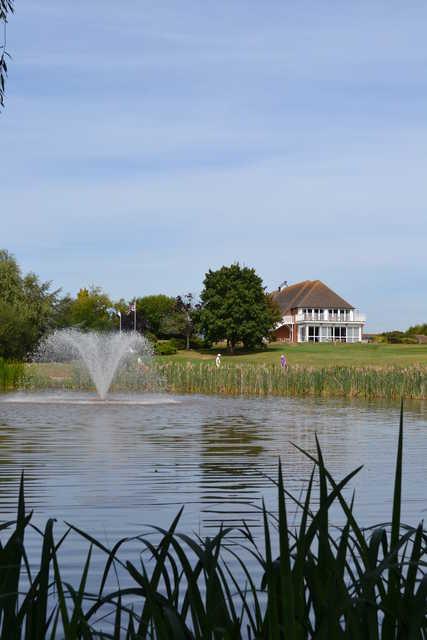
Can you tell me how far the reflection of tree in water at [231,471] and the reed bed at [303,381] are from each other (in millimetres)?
12249

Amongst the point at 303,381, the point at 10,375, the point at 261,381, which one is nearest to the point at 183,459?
the point at 303,381

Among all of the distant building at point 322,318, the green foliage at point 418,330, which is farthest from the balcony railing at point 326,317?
the green foliage at point 418,330

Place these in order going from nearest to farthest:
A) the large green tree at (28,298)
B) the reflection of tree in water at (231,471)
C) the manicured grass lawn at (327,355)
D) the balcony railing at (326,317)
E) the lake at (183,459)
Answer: the reflection of tree in water at (231,471), the lake at (183,459), the large green tree at (28,298), the manicured grass lawn at (327,355), the balcony railing at (326,317)

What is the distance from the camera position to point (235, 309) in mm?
95312

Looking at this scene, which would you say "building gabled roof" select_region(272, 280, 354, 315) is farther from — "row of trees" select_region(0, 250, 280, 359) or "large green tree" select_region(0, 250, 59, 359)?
"large green tree" select_region(0, 250, 59, 359)

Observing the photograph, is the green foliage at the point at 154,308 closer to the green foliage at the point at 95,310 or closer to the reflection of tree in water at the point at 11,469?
the green foliage at the point at 95,310

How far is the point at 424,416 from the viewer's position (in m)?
26.4

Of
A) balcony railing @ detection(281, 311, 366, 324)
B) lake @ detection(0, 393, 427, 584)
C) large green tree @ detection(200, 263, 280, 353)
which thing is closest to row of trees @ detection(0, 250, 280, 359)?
large green tree @ detection(200, 263, 280, 353)

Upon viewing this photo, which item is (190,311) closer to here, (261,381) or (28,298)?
(28,298)

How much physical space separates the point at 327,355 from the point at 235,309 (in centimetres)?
1375

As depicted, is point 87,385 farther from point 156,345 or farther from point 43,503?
point 156,345

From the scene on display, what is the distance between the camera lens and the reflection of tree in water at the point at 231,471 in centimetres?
955

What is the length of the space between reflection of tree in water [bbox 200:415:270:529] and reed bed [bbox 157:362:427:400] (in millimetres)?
12249

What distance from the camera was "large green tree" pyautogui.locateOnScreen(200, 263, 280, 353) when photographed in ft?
314
